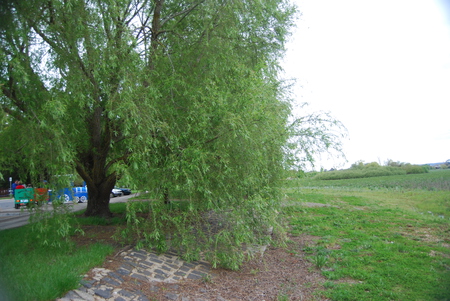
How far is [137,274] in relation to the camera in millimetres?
5664

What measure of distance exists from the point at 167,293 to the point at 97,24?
5.25 meters

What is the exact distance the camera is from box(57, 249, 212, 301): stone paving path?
15.5 ft

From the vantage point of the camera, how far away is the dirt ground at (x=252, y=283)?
5.29 metres

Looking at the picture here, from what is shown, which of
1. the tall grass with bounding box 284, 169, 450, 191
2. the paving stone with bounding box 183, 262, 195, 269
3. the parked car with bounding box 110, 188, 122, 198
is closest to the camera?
the paving stone with bounding box 183, 262, 195, 269

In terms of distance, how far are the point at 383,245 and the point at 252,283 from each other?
3.55 meters

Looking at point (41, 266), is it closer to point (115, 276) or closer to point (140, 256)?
point (115, 276)

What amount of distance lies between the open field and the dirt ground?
0.11 feet

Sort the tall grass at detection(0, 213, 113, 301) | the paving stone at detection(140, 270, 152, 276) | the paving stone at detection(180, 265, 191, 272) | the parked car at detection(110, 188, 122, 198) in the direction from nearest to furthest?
1. the tall grass at detection(0, 213, 113, 301)
2. the paving stone at detection(140, 270, 152, 276)
3. the paving stone at detection(180, 265, 191, 272)
4. the parked car at detection(110, 188, 122, 198)

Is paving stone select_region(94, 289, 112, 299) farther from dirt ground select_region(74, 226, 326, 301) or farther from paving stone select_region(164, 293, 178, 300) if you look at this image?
paving stone select_region(164, 293, 178, 300)

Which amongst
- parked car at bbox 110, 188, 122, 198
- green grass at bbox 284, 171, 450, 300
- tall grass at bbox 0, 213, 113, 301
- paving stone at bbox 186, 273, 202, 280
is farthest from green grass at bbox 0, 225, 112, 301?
parked car at bbox 110, 188, 122, 198

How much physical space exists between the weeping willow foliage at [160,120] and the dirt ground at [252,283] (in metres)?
0.43

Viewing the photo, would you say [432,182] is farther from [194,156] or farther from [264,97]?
[194,156]

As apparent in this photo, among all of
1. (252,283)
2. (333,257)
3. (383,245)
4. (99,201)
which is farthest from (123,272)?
(383,245)

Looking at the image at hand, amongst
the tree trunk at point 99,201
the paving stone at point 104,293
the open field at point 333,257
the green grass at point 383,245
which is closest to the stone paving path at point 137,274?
the paving stone at point 104,293
